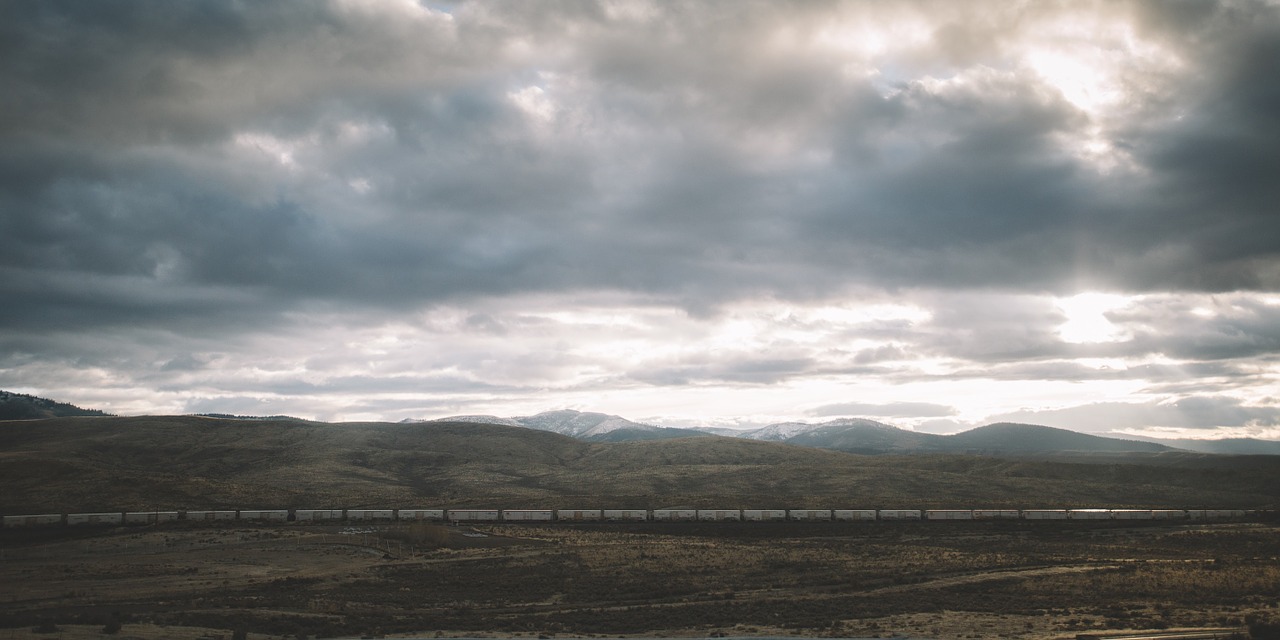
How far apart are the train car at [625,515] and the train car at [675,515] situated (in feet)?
4.33

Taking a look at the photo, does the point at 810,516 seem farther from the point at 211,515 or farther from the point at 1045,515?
the point at 211,515

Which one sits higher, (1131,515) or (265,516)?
Result: (265,516)

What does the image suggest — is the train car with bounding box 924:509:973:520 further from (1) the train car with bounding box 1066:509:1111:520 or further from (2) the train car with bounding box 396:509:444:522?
(2) the train car with bounding box 396:509:444:522

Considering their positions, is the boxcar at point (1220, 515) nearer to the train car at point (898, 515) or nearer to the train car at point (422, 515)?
the train car at point (898, 515)

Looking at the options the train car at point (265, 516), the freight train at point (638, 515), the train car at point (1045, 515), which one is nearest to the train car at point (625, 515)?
the freight train at point (638, 515)

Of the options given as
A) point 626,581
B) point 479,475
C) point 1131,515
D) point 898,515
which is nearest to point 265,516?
point 626,581

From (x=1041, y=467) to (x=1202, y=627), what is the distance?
137 metres

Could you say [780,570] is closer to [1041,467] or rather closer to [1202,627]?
[1202,627]

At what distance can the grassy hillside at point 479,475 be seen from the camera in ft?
343

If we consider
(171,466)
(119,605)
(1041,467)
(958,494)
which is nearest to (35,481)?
(171,466)

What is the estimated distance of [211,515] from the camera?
8144cm

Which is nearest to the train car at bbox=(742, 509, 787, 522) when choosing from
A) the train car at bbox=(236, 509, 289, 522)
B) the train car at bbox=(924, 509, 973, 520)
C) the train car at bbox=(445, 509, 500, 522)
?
the train car at bbox=(924, 509, 973, 520)

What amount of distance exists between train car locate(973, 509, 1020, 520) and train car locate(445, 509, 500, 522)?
5146 cm

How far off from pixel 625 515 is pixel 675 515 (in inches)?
219
